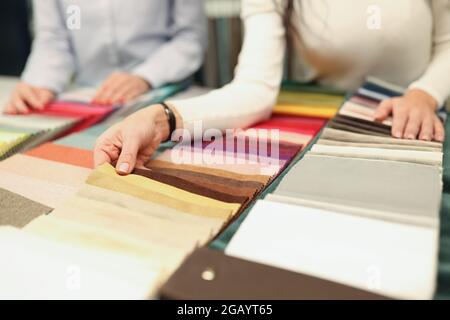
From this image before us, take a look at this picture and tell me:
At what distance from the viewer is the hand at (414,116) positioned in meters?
0.69

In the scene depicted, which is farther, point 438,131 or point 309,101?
point 309,101

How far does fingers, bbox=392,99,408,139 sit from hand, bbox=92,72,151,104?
21.0 inches

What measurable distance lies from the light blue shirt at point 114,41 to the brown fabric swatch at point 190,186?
497mm

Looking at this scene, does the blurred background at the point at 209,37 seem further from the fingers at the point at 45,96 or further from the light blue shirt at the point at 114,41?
the fingers at the point at 45,96

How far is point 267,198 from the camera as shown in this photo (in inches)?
20.6

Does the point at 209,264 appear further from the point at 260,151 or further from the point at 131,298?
the point at 260,151

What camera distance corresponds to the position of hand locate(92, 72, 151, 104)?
3.17 feet

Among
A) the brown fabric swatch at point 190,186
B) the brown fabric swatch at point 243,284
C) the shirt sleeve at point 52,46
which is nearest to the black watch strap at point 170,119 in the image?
the brown fabric swatch at point 190,186

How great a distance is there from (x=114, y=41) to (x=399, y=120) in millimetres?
689

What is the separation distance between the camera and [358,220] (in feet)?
1.53

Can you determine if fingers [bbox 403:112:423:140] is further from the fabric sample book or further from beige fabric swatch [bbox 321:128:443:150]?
the fabric sample book

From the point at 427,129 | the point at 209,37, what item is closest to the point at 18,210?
the point at 427,129

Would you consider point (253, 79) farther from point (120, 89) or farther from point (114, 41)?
point (114, 41)
